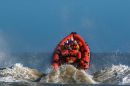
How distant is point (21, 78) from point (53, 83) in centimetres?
385


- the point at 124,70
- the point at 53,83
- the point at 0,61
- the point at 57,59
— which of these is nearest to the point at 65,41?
the point at 57,59

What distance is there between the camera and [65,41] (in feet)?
154

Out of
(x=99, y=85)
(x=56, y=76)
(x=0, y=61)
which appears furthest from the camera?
(x=0, y=61)

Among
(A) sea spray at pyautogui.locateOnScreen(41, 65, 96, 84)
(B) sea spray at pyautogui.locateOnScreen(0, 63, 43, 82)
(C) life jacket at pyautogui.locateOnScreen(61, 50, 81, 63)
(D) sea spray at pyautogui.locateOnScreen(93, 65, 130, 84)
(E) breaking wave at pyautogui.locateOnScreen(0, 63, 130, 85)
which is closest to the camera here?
(A) sea spray at pyautogui.locateOnScreen(41, 65, 96, 84)

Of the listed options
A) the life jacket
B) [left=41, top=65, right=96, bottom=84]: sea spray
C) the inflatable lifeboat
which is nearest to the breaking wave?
[left=41, top=65, right=96, bottom=84]: sea spray

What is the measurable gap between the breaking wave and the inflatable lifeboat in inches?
60.8

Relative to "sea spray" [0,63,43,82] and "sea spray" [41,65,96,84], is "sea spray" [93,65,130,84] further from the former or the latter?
"sea spray" [0,63,43,82]

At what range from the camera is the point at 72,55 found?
44.7 metres

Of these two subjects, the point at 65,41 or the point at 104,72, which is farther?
the point at 65,41

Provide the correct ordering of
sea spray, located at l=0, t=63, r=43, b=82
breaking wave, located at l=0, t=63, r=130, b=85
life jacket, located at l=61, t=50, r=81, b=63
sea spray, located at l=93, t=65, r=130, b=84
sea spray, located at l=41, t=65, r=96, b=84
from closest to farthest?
sea spray, located at l=41, t=65, r=96, b=84 → breaking wave, located at l=0, t=63, r=130, b=85 → sea spray, located at l=93, t=65, r=130, b=84 → sea spray, located at l=0, t=63, r=43, b=82 → life jacket, located at l=61, t=50, r=81, b=63

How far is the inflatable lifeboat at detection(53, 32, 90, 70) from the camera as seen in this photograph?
4466 cm

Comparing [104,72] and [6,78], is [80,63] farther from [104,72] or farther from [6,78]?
[6,78]

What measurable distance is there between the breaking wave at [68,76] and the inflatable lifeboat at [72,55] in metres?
1.54

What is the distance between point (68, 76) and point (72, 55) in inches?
186
